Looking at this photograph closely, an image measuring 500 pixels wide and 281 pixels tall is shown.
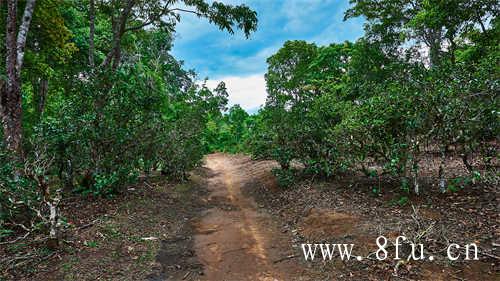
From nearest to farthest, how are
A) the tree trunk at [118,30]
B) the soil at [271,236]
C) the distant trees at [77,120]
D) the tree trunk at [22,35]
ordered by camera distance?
the soil at [271,236] → the distant trees at [77,120] → the tree trunk at [22,35] → the tree trunk at [118,30]

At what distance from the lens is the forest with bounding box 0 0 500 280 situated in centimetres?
538

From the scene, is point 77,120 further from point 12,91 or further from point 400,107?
point 400,107

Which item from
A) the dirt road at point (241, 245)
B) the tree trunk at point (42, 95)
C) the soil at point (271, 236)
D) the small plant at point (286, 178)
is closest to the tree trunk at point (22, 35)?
the soil at point (271, 236)

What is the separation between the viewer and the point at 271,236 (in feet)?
22.8

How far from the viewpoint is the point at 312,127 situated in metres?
10.2

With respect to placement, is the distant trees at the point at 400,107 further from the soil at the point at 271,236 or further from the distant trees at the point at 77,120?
the distant trees at the point at 77,120

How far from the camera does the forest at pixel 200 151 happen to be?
538 centimetres

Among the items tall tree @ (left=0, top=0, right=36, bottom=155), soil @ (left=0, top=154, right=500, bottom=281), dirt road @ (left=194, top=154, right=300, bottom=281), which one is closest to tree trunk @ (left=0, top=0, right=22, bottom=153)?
tall tree @ (left=0, top=0, right=36, bottom=155)

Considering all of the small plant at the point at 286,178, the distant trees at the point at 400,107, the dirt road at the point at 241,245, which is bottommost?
the dirt road at the point at 241,245

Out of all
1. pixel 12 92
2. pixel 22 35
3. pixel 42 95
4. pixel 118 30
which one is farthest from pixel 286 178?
pixel 42 95

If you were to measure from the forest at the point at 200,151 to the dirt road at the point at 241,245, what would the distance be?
0.25 ft

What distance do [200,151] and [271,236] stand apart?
8.61 m

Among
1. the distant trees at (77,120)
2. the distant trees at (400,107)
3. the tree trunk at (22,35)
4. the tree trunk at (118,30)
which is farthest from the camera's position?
the tree trunk at (118,30)

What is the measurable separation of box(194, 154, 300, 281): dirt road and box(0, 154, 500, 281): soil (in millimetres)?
20
